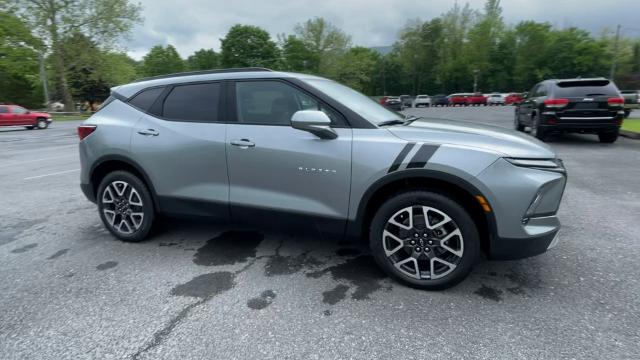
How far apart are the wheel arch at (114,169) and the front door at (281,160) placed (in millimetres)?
996

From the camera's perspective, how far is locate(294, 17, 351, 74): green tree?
6297cm

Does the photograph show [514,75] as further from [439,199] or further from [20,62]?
[439,199]

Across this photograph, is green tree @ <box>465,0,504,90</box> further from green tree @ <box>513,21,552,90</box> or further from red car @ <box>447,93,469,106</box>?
red car @ <box>447,93,469,106</box>

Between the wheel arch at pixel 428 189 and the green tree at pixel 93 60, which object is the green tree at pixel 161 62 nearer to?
the green tree at pixel 93 60

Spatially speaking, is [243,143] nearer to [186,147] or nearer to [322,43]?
[186,147]

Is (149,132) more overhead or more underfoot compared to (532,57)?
more underfoot

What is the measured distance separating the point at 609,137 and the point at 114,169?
37.9 ft

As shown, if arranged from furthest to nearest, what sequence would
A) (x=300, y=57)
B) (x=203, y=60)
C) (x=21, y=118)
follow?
(x=203, y=60) < (x=300, y=57) < (x=21, y=118)

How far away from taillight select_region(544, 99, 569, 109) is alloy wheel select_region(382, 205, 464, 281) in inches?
339

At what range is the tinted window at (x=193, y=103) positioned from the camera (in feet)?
11.6

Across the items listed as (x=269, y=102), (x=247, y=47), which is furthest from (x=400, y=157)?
(x=247, y=47)

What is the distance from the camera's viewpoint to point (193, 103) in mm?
3639

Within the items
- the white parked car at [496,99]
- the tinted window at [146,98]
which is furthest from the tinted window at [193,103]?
the white parked car at [496,99]

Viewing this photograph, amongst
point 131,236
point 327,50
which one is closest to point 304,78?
point 131,236
